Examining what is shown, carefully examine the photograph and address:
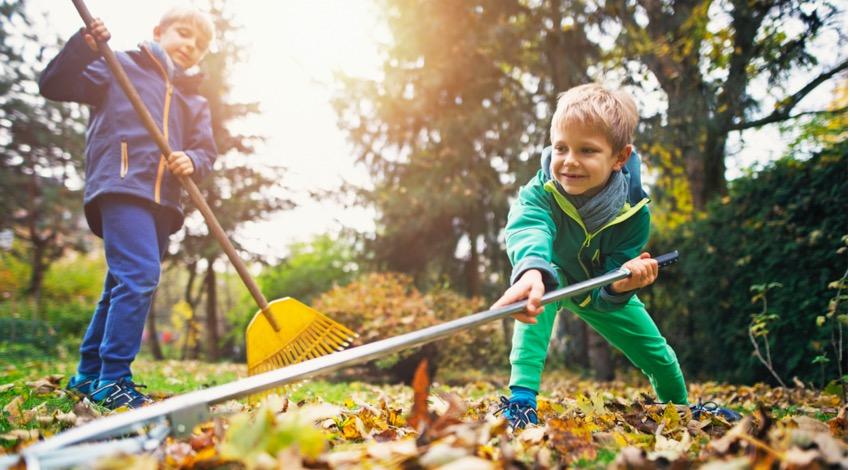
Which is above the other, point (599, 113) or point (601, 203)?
point (599, 113)

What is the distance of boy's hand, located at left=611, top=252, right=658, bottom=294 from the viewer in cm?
209

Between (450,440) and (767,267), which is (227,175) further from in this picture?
(450,440)

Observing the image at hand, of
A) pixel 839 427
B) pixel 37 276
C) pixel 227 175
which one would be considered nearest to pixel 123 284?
pixel 839 427

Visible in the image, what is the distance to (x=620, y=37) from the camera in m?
6.13

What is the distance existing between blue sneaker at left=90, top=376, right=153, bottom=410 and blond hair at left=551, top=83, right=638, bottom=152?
2.02 m

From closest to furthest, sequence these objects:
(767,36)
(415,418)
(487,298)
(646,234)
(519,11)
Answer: (415,418), (646,234), (767,36), (519,11), (487,298)

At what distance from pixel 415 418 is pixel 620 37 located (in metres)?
5.87

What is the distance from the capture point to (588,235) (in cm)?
227

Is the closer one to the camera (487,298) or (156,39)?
(156,39)

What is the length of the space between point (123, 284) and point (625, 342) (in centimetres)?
221

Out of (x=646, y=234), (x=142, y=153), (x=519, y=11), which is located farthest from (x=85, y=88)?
(x=519, y=11)

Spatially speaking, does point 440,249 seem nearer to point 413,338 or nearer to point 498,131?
point 498,131

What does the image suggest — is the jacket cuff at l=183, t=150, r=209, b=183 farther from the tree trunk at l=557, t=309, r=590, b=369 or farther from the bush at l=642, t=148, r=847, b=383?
the tree trunk at l=557, t=309, r=590, b=369

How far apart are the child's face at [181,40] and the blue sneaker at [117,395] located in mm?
1630
